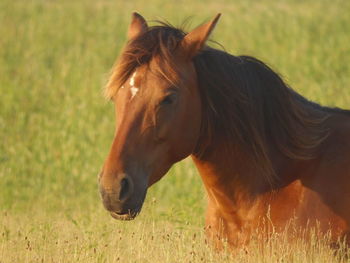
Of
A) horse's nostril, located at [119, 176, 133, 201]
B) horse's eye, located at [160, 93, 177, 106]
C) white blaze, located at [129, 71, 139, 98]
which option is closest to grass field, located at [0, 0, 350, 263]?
horse's nostril, located at [119, 176, 133, 201]

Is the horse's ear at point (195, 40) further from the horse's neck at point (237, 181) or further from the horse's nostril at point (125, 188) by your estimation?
the horse's nostril at point (125, 188)

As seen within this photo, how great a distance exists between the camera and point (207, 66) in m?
5.94

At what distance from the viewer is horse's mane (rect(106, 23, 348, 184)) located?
5.71 m

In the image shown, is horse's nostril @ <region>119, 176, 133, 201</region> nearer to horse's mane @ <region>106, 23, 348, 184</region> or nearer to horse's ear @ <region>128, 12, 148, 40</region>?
horse's mane @ <region>106, 23, 348, 184</region>

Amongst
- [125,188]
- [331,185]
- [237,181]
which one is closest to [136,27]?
[237,181]

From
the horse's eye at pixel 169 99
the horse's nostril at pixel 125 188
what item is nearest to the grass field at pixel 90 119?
the horse's nostril at pixel 125 188

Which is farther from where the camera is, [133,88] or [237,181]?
[237,181]

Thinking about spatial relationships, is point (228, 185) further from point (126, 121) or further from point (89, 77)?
point (89, 77)

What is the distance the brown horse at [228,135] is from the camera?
5.60 meters

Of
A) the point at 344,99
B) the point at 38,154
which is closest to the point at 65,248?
the point at 38,154

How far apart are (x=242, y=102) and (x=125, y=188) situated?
1146 mm

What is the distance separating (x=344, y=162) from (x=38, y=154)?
7.66 m

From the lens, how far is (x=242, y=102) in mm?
6039

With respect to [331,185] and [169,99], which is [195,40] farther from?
[331,185]
